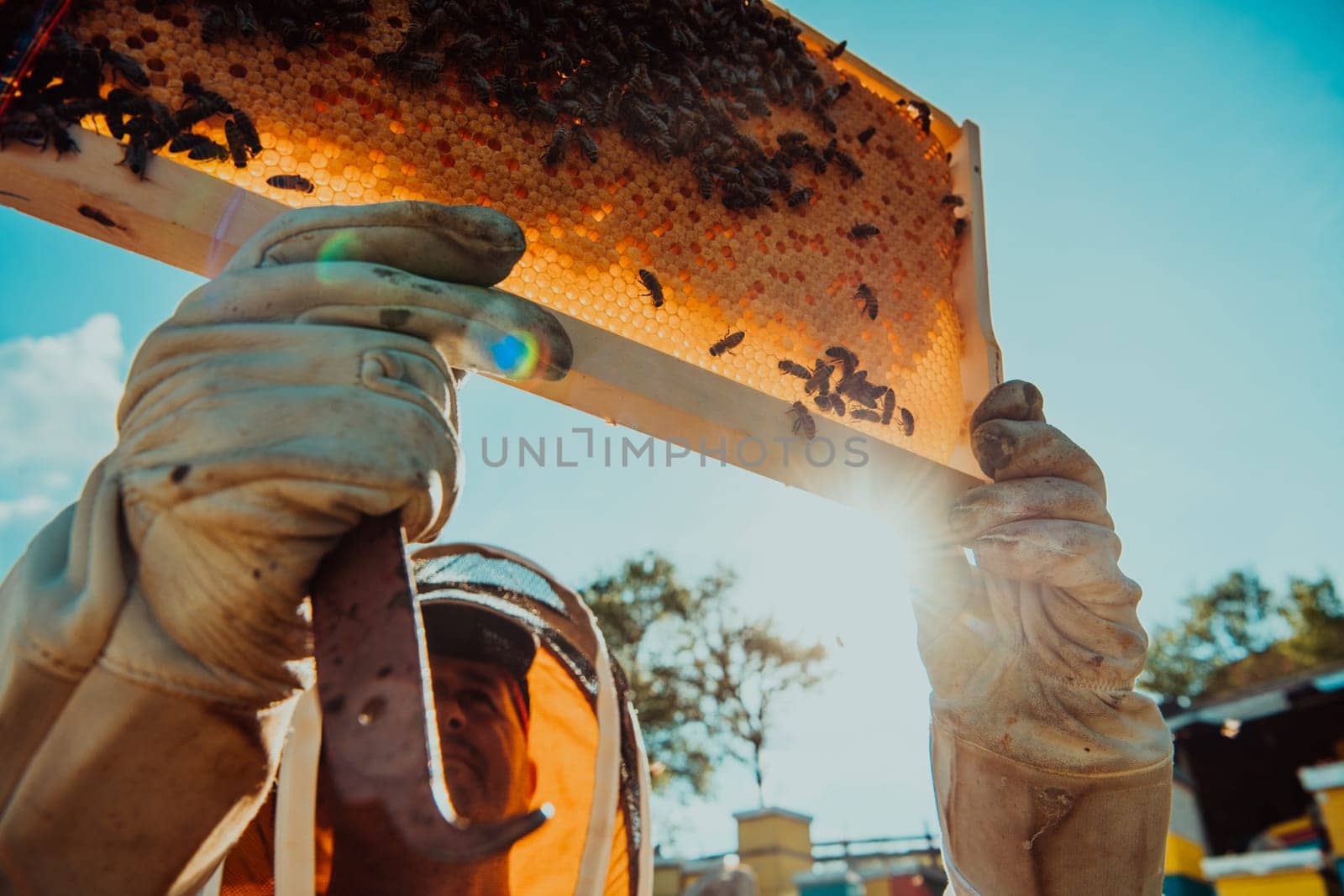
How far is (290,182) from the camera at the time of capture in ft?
6.91

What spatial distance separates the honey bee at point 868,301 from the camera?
2945 mm

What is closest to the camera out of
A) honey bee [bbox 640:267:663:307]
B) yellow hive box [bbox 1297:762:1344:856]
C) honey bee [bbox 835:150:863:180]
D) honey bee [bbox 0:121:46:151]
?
honey bee [bbox 0:121:46:151]

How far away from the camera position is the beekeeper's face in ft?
7.78

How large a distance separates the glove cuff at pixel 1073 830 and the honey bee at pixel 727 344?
4.57 ft

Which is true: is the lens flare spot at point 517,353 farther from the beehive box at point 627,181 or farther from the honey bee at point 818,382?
the honey bee at point 818,382

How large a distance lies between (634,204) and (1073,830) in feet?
7.22

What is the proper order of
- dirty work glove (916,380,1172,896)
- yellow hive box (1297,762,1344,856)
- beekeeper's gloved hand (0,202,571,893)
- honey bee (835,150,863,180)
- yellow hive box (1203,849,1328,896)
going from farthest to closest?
yellow hive box (1203,849,1328,896) → yellow hive box (1297,762,1344,856) → honey bee (835,150,863,180) → dirty work glove (916,380,1172,896) → beekeeper's gloved hand (0,202,571,893)

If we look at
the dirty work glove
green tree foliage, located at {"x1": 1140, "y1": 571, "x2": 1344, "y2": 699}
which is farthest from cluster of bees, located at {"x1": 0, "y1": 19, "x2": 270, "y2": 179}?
green tree foliage, located at {"x1": 1140, "y1": 571, "x2": 1344, "y2": 699}

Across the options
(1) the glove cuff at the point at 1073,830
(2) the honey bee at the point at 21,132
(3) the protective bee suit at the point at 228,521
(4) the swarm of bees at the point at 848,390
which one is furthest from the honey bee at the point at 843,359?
(2) the honey bee at the point at 21,132

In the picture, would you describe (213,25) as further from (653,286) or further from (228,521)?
(228,521)

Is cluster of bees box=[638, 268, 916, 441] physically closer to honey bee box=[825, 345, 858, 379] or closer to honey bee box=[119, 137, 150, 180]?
honey bee box=[825, 345, 858, 379]

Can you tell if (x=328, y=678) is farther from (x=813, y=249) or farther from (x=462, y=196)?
(x=813, y=249)

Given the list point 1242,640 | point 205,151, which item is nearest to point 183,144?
point 205,151

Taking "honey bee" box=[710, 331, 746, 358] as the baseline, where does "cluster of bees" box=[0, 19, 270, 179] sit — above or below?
above
